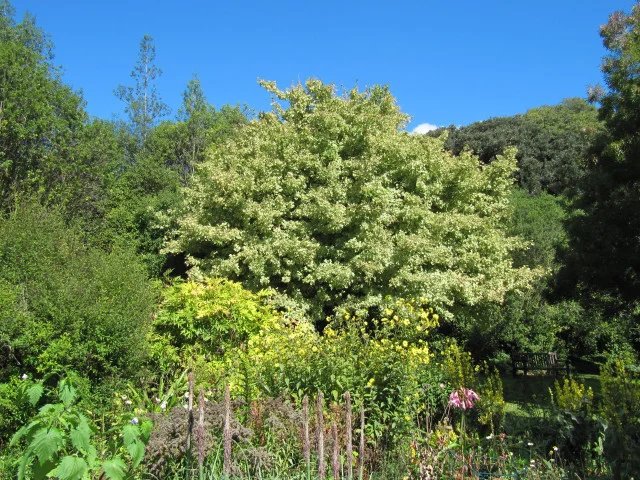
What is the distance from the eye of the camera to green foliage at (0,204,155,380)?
5980 millimetres

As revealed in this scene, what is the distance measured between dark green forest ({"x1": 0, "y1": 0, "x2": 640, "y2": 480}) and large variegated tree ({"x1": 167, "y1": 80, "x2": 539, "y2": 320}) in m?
0.05

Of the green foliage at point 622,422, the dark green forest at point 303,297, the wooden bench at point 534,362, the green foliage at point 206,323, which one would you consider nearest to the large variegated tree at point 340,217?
the dark green forest at point 303,297

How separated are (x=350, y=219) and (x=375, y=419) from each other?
5517 millimetres

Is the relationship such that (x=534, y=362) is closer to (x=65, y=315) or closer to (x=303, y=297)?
(x=303, y=297)

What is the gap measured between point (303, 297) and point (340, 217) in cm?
186

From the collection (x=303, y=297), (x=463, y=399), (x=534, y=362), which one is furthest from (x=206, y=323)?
(x=534, y=362)

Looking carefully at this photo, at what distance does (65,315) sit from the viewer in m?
6.09

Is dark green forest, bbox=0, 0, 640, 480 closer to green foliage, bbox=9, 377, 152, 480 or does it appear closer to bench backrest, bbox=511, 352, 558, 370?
green foliage, bbox=9, 377, 152, 480

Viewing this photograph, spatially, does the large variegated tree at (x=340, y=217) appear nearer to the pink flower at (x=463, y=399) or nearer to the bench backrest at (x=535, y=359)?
the bench backrest at (x=535, y=359)

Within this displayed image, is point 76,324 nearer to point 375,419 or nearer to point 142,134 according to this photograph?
point 375,419

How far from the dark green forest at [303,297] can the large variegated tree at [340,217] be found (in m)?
0.05

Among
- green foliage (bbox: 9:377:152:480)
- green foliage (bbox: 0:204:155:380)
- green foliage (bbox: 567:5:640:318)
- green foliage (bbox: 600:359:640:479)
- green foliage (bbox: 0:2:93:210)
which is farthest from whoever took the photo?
green foliage (bbox: 0:2:93:210)

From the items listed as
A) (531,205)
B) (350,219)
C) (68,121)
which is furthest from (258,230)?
(531,205)

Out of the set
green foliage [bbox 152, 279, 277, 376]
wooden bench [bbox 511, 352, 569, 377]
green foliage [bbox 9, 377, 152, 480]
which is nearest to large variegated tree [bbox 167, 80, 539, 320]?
green foliage [bbox 152, 279, 277, 376]
